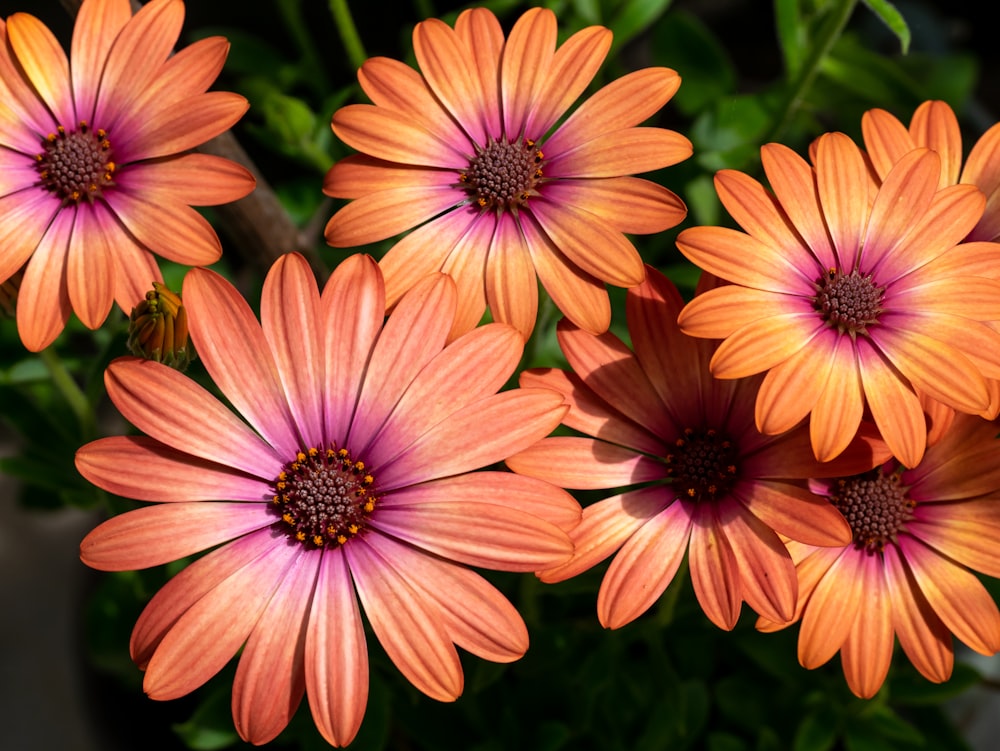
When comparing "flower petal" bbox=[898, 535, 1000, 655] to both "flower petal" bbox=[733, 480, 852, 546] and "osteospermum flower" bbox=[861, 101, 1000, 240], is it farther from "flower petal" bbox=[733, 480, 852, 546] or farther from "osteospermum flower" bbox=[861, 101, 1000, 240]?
"osteospermum flower" bbox=[861, 101, 1000, 240]

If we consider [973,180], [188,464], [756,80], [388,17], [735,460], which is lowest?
[188,464]

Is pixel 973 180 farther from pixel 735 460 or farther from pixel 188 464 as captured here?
pixel 188 464

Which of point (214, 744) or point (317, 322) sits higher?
point (317, 322)

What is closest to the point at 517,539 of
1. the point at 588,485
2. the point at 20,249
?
the point at 588,485

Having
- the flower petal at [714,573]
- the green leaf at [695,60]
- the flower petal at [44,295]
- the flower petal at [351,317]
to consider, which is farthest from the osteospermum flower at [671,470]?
the green leaf at [695,60]

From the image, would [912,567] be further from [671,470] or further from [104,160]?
[104,160]
